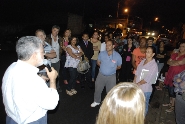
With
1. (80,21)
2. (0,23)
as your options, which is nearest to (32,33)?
(0,23)

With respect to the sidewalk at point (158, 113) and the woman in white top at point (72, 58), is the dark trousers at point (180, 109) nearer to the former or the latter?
the sidewalk at point (158, 113)

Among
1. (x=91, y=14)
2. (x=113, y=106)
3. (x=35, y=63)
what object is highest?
(x=91, y=14)

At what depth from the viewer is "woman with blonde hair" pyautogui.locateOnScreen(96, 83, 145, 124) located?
1343 millimetres

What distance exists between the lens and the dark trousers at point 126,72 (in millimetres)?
6828

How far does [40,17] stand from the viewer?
2375 cm

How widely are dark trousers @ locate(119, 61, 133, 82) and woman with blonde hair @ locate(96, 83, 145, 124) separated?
18.0ft

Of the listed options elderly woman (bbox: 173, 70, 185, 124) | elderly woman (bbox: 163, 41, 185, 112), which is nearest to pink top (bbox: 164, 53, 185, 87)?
elderly woman (bbox: 163, 41, 185, 112)

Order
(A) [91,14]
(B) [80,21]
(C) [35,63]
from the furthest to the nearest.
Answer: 1. (A) [91,14]
2. (B) [80,21]
3. (C) [35,63]

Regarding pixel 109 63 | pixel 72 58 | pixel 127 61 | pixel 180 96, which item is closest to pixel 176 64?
pixel 180 96

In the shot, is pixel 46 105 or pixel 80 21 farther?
pixel 80 21

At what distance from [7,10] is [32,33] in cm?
898

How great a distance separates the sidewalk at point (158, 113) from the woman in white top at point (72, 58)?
2.60 meters

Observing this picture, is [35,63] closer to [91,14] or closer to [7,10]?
[7,10]

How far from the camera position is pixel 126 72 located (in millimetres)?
6941
